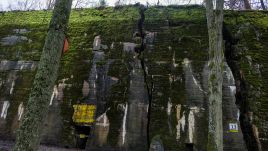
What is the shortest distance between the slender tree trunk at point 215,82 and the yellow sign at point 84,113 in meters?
2.89

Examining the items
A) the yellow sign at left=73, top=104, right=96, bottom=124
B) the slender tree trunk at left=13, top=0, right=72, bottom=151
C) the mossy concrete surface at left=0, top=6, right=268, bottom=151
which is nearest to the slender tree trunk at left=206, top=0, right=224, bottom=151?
the mossy concrete surface at left=0, top=6, right=268, bottom=151

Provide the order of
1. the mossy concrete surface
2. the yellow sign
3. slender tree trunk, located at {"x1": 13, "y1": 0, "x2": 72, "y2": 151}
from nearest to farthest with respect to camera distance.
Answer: slender tree trunk, located at {"x1": 13, "y1": 0, "x2": 72, "y2": 151}, the mossy concrete surface, the yellow sign

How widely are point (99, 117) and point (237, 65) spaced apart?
3.57 metres

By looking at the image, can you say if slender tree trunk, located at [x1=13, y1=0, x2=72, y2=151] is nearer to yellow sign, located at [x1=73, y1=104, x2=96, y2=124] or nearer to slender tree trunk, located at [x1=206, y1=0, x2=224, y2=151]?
yellow sign, located at [x1=73, y1=104, x2=96, y2=124]

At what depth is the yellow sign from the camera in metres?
6.51

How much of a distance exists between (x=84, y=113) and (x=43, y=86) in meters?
2.66

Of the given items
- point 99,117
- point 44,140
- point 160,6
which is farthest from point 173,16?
point 44,140

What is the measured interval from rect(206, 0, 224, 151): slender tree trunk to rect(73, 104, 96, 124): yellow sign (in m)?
2.89

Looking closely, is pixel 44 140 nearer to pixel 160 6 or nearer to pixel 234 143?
pixel 234 143

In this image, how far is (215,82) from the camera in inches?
193

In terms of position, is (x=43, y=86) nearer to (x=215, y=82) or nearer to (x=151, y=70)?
(x=215, y=82)

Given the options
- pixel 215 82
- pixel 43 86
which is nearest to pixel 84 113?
pixel 43 86

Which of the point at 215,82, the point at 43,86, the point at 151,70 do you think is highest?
the point at 151,70

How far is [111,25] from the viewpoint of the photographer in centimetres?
787
